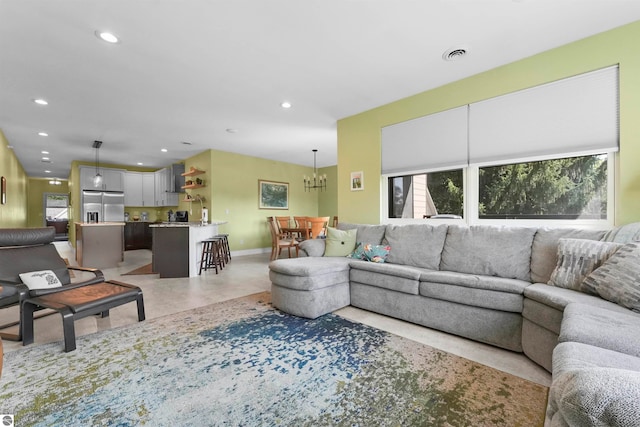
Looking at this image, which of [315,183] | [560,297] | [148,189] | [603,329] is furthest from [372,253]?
[148,189]

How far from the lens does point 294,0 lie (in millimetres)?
2033

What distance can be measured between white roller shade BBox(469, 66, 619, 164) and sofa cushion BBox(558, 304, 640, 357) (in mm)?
1700

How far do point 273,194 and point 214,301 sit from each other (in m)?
4.71

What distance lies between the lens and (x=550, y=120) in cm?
269

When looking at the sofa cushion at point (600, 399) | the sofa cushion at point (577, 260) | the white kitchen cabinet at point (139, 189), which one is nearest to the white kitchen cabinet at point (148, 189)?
the white kitchen cabinet at point (139, 189)

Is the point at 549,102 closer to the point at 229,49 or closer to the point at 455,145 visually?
the point at 455,145

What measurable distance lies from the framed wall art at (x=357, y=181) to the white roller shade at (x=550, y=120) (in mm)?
1490

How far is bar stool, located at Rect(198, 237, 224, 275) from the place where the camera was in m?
4.89

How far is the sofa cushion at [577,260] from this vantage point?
200 cm

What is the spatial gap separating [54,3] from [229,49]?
4.01ft

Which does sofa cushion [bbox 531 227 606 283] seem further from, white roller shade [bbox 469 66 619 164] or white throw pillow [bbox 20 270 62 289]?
white throw pillow [bbox 20 270 62 289]

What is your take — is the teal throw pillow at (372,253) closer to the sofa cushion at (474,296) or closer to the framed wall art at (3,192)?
the sofa cushion at (474,296)

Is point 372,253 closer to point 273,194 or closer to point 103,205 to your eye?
point 273,194

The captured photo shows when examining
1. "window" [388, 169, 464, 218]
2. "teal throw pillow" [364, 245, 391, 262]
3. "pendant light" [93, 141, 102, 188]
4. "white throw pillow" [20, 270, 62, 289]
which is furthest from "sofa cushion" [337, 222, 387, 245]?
"pendant light" [93, 141, 102, 188]
